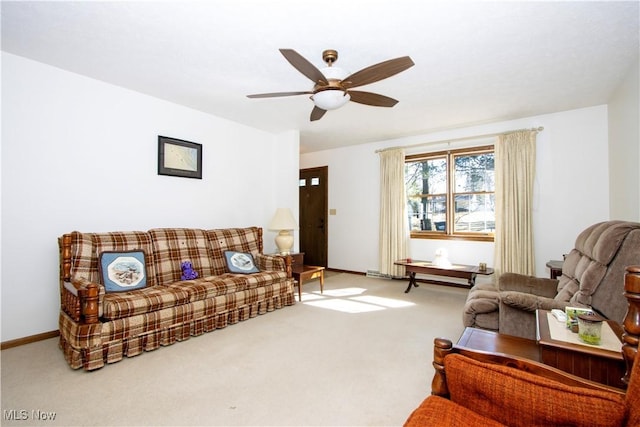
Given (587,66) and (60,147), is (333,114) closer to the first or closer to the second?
(587,66)

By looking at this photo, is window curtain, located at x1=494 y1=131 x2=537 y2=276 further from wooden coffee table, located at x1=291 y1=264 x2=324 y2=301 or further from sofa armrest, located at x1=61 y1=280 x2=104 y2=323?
sofa armrest, located at x1=61 y1=280 x2=104 y2=323

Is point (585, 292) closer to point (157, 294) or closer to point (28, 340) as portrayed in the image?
point (157, 294)

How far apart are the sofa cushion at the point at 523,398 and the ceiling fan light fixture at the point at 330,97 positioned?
196cm

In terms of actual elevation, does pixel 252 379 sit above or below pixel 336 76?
below

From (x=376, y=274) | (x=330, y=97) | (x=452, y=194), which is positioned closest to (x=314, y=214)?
(x=376, y=274)

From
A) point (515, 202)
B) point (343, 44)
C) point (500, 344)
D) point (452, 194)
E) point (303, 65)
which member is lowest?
point (500, 344)

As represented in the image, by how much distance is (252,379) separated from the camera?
2133 millimetres

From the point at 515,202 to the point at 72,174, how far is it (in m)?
5.37

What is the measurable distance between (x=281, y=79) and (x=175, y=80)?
113cm

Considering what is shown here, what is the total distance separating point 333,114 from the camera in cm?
421

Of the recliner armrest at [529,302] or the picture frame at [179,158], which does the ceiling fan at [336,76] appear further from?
the picture frame at [179,158]

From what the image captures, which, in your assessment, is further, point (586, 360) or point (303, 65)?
point (303, 65)

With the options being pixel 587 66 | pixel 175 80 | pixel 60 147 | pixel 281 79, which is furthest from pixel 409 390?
pixel 60 147

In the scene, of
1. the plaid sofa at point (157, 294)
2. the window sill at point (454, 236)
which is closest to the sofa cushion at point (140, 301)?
the plaid sofa at point (157, 294)
